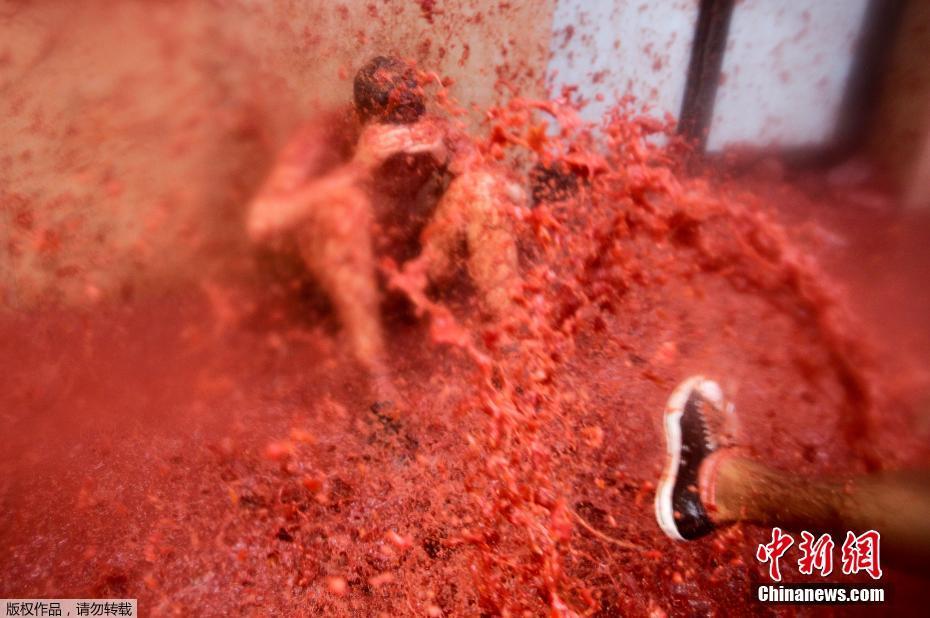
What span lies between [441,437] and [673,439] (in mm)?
705

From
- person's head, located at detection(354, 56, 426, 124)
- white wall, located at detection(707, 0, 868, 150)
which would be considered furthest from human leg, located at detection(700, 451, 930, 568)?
white wall, located at detection(707, 0, 868, 150)

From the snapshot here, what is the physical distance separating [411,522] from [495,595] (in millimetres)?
A: 282

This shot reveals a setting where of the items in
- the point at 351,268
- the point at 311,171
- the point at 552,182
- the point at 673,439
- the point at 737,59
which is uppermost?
the point at 737,59

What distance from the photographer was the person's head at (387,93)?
5.08 ft

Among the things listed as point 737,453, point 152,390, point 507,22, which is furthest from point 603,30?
point 152,390

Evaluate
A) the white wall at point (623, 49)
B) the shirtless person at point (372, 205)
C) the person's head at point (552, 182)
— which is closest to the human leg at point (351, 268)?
the shirtless person at point (372, 205)

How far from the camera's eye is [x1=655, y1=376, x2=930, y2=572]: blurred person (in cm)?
88

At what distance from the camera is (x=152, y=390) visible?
1.62 m

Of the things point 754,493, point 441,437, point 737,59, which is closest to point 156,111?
point 441,437

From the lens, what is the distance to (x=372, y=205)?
1.62 m

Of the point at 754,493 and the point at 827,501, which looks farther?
the point at 754,493

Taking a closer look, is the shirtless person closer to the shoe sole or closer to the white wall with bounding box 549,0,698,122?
the shoe sole

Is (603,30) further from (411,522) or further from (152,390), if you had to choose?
(152,390)

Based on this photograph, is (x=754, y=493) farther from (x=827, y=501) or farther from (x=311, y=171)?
Result: (x=311, y=171)
